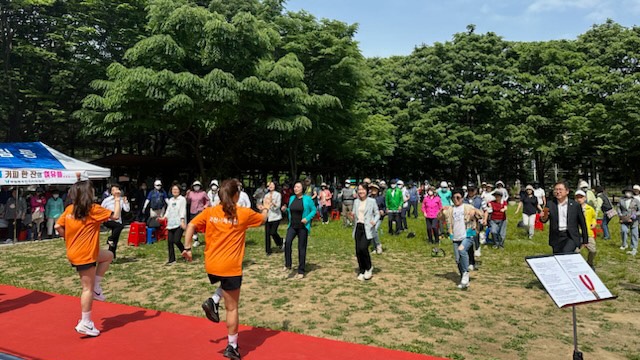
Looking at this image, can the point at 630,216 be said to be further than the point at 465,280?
Yes

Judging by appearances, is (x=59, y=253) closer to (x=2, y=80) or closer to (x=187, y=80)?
(x=187, y=80)

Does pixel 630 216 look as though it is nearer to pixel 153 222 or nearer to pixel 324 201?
pixel 324 201

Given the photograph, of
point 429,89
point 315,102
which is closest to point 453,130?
point 429,89

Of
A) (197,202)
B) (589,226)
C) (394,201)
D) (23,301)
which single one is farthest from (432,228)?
(23,301)

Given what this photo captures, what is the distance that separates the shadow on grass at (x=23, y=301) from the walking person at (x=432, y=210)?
9110mm

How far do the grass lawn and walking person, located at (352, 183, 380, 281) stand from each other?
293mm

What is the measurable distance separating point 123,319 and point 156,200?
640cm

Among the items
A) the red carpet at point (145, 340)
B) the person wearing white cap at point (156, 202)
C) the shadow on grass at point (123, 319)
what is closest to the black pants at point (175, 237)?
the person wearing white cap at point (156, 202)

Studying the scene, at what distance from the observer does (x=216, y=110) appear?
18.0m

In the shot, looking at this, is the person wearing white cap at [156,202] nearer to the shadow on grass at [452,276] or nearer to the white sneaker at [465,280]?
the shadow on grass at [452,276]

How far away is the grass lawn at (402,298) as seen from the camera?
5.38m

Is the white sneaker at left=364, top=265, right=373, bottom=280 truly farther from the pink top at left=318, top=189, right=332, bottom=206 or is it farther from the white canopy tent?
the white canopy tent

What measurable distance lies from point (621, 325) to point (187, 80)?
15098 mm

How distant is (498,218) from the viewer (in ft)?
39.3
